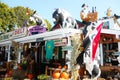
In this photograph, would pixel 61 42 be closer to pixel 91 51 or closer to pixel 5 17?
pixel 91 51

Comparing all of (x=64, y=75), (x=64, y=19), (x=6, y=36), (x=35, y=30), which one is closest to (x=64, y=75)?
(x=64, y=75)

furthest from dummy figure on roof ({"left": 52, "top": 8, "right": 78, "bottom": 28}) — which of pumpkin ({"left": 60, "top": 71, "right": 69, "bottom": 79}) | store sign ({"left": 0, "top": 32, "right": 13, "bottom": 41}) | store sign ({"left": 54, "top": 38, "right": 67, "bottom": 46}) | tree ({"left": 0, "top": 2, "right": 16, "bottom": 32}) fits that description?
tree ({"left": 0, "top": 2, "right": 16, "bottom": 32})

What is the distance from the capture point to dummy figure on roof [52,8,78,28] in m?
13.8

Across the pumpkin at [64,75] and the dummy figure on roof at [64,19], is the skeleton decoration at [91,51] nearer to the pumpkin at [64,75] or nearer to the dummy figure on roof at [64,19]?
the pumpkin at [64,75]

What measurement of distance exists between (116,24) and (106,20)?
72 cm

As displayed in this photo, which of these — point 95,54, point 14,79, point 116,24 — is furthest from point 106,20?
point 14,79

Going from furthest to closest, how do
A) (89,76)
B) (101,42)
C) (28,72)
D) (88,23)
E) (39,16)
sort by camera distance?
(39,16) → (28,72) → (101,42) → (88,23) → (89,76)

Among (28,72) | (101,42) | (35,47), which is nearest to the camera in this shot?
(101,42)

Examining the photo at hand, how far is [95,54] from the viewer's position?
34.1 ft

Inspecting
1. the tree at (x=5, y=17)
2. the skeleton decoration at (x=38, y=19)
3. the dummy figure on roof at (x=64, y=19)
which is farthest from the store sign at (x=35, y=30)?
the tree at (x=5, y=17)

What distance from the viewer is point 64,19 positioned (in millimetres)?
13766

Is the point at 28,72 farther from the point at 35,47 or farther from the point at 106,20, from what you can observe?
the point at 106,20

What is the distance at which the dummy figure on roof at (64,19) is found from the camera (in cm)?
1376

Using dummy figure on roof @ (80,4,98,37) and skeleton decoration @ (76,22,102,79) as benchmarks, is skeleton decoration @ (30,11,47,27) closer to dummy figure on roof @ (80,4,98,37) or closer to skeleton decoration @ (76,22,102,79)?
dummy figure on roof @ (80,4,98,37)
